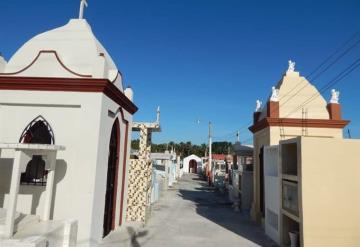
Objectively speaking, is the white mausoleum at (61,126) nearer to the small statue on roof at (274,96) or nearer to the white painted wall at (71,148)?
the white painted wall at (71,148)

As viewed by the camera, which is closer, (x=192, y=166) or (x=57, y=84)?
(x=57, y=84)

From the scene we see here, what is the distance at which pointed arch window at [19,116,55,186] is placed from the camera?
8.13 metres

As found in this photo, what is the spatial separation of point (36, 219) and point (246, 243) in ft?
21.8

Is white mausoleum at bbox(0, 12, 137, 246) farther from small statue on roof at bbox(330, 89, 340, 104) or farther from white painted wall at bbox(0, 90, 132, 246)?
small statue on roof at bbox(330, 89, 340, 104)

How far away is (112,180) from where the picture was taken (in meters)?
9.84

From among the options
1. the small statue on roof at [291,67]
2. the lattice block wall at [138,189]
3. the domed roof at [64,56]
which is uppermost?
the small statue on roof at [291,67]

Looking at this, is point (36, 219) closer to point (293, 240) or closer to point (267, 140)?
point (293, 240)

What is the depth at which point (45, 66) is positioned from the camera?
331 inches

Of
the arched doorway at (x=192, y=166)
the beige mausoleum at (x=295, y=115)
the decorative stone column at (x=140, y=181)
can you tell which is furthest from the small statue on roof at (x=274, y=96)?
the arched doorway at (x=192, y=166)

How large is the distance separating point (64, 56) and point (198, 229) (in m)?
8.03

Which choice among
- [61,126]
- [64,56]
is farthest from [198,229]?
[64,56]

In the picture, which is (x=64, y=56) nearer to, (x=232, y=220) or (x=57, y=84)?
(x=57, y=84)

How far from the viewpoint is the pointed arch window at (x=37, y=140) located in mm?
8133

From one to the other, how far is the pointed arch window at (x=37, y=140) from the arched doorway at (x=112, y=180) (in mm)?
1806
